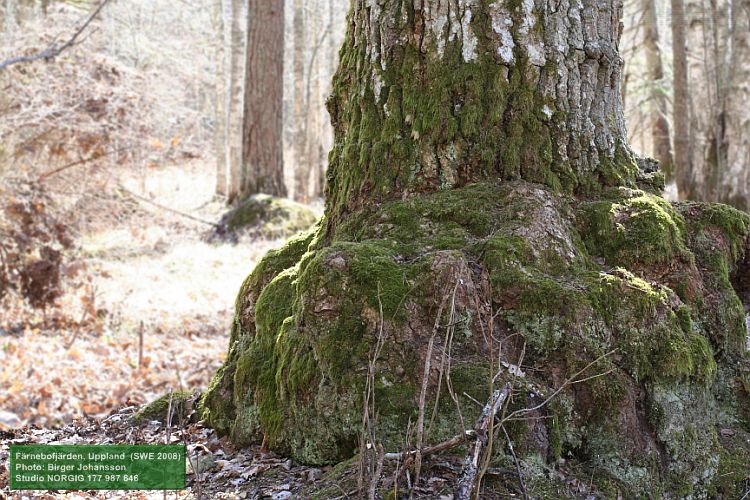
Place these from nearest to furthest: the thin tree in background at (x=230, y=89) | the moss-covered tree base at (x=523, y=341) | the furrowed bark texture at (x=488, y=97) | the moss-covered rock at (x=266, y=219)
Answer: the moss-covered tree base at (x=523, y=341) → the furrowed bark texture at (x=488, y=97) → the moss-covered rock at (x=266, y=219) → the thin tree in background at (x=230, y=89)

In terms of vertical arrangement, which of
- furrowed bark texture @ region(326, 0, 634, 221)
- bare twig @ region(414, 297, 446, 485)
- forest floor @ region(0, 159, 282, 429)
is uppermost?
furrowed bark texture @ region(326, 0, 634, 221)

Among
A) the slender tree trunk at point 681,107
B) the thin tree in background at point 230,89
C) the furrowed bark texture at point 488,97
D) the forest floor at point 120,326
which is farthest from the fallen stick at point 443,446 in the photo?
the thin tree in background at point 230,89

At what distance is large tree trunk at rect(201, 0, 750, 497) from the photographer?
268cm

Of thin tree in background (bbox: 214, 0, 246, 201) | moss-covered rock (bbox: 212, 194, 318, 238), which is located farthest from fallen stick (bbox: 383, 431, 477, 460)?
thin tree in background (bbox: 214, 0, 246, 201)

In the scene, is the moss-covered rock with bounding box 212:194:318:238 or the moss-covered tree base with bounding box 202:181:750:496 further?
the moss-covered rock with bounding box 212:194:318:238

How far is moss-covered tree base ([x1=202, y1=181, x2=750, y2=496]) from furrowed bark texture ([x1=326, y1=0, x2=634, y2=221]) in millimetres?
192

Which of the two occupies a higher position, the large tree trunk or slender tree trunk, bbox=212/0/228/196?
slender tree trunk, bbox=212/0/228/196

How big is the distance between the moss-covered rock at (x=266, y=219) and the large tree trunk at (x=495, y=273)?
8.64 meters

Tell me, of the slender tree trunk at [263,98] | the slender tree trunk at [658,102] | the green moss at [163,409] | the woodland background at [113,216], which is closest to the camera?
the green moss at [163,409]

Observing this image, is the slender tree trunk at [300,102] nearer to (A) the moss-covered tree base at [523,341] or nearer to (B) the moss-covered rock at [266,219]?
(B) the moss-covered rock at [266,219]

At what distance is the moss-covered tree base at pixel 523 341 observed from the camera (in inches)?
104

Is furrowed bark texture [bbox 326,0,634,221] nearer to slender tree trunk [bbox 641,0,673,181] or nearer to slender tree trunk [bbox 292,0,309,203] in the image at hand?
slender tree trunk [bbox 641,0,673,181]

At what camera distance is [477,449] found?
2176mm

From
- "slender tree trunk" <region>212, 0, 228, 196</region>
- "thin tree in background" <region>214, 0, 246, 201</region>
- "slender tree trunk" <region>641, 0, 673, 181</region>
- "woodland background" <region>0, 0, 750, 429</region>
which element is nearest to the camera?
"woodland background" <region>0, 0, 750, 429</region>
